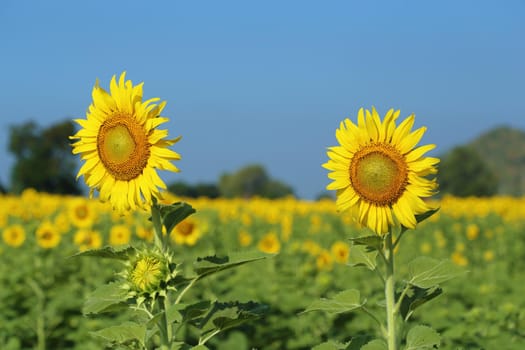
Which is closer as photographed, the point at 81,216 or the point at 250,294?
the point at 250,294

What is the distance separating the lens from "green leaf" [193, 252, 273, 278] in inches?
115

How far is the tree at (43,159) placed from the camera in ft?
204

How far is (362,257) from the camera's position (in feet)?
10.2

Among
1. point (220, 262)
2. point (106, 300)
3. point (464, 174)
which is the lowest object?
point (106, 300)

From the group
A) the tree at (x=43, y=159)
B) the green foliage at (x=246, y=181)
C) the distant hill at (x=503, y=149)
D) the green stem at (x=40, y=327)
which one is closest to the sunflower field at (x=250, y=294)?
the green stem at (x=40, y=327)

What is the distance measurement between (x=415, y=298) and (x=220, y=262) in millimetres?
764

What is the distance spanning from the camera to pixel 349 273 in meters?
8.10

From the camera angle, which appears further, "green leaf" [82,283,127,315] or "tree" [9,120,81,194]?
"tree" [9,120,81,194]

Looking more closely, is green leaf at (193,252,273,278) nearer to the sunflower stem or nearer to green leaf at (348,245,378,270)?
the sunflower stem

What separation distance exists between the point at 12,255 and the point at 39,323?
135 inches

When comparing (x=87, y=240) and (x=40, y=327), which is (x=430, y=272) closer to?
(x=40, y=327)

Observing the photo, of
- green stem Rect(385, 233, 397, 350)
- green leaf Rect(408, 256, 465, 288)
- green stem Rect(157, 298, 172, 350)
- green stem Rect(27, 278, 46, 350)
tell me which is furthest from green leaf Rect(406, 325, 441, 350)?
green stem Rect(27, 278, 46, 350)

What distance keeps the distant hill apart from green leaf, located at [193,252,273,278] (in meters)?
115

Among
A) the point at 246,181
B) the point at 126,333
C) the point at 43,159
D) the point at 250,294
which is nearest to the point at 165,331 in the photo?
the point at 126,333
